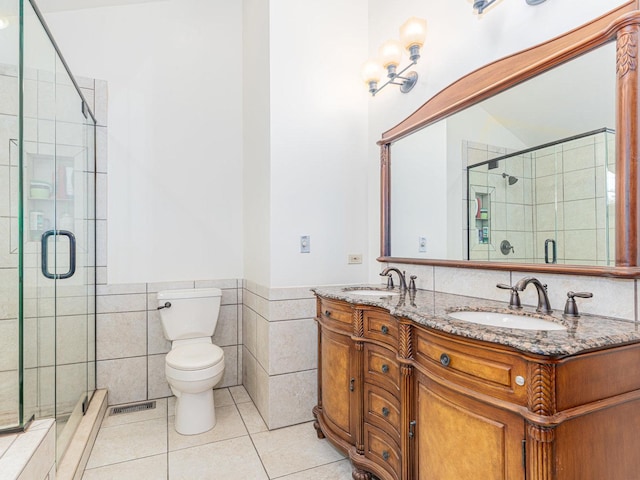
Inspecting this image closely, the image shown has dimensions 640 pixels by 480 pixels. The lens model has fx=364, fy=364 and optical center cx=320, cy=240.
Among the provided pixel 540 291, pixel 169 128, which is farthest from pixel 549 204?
pixel 169 128

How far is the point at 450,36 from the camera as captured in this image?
1861 millimetres

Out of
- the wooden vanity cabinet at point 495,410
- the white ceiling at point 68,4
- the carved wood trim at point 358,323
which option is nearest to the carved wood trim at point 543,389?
the wooden vanity cabinet at point 495,410

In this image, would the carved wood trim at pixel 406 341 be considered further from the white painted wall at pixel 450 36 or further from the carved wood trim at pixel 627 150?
the white painted wall at pixel 450 36

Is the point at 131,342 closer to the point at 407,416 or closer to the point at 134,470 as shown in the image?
the point at 134,470

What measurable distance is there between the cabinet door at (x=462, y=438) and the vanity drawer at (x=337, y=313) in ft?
1.69

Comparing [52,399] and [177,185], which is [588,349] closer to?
[52,399]

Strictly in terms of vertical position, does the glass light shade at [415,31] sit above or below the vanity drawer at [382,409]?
above

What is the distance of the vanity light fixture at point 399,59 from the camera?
1.94 metres

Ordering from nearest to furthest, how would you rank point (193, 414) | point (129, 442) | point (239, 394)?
point (129, 442), point (193, 414), point (239, 394)

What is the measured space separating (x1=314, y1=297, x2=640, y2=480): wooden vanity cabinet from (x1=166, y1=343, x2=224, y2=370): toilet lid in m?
1.09

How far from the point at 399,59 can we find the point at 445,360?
173 centimetres

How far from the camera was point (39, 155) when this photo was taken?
1.66 metres

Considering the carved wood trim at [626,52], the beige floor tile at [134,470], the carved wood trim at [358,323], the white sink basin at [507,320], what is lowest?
the beige floor tile at [134,470]

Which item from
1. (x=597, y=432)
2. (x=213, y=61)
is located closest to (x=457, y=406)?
(x=597, y=432)
